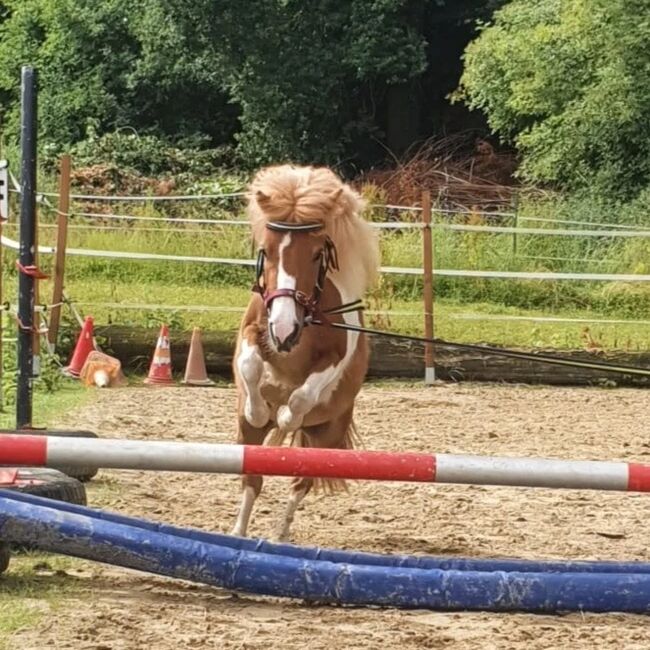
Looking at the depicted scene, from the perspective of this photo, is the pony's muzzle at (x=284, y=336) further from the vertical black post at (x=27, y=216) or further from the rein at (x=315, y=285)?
the vertical black post at (x=27, y=216)

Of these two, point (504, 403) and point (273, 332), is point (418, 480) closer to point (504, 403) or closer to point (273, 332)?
point (273, 332)

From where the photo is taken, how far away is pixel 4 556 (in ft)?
14.9

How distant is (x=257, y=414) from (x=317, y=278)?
0.67 metres

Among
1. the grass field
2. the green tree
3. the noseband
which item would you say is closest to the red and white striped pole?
the noseband

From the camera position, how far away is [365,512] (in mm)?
6391

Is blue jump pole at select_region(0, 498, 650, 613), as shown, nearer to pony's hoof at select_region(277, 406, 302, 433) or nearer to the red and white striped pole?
the red and white striped pole

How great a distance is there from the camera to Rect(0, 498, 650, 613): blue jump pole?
412 cm

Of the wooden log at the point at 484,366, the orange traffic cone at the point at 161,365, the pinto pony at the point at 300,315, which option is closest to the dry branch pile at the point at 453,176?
the wooden log at the point at 484,366

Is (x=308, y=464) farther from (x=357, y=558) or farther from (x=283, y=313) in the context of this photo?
(x=283, y=313)

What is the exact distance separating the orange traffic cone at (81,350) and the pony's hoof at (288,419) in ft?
19.6

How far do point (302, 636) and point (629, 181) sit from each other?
777 inches

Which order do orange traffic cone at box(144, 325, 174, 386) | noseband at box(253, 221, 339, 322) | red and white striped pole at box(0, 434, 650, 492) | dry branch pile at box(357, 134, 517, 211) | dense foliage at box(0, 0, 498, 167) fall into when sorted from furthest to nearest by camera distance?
1. dense foliage at box(0, 0, 498, 167)
2. dry branch pile at box(357, 134, 517, 211)
3. orange traffic cone at box(144, 325, 174, 386)
4. noseband at box(253, 221, 339, 322)
5. red and white striped pole at box(0, 434, 650, 492)

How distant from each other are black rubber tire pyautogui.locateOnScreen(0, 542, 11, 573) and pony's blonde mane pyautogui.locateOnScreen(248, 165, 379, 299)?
1.70 meters

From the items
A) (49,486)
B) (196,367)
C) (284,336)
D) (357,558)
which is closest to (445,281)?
(196,367)
